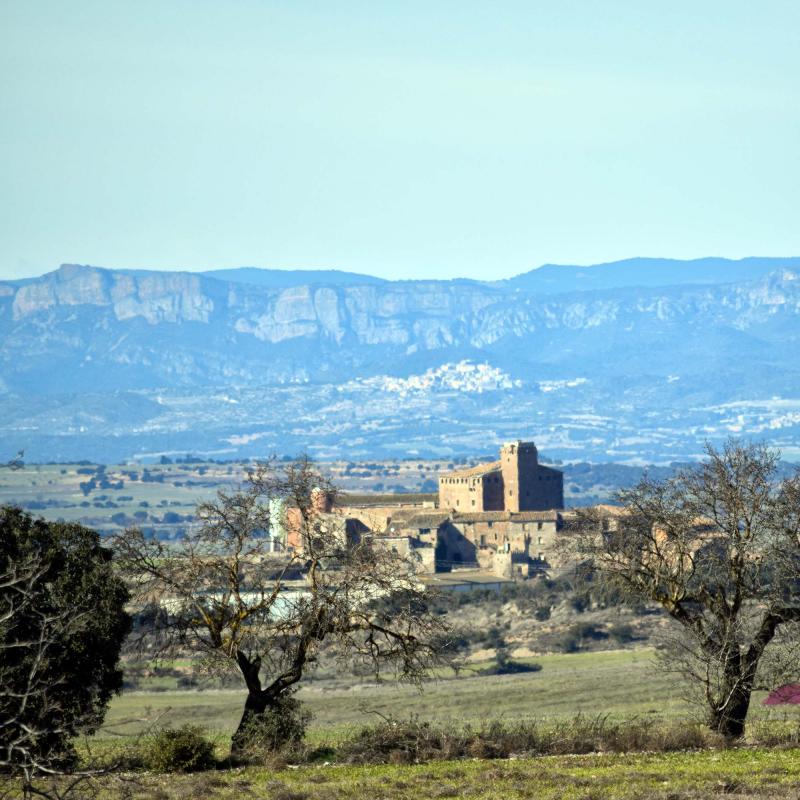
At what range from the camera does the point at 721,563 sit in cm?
3130

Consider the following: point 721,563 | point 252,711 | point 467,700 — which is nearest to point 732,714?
point 721,563

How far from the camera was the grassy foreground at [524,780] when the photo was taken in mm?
24188

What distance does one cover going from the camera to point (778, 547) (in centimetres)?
2970

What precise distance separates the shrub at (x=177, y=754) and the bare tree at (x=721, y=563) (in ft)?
24.4

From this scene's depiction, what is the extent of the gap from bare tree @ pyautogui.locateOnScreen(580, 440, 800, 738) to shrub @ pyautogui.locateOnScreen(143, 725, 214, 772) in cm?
744

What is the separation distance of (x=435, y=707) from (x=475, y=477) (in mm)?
88274

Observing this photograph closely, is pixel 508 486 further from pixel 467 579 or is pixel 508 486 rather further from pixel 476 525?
pixel 467 579

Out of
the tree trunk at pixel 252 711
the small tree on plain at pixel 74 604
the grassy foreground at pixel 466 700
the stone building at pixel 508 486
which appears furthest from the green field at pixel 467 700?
the stone building at pixel 508 486

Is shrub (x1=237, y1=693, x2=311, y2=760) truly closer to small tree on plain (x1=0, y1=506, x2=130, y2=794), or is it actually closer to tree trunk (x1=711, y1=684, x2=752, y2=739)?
small tree on plain (x1=0, y1=506, x2=130, y2=794)

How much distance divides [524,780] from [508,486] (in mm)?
116551

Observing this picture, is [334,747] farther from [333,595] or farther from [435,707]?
[435,707]

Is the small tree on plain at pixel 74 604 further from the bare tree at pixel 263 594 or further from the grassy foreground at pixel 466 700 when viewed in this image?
the grassy foreground at pixel 466 700

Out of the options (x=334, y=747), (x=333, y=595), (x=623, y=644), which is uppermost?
(x=333, y=595)

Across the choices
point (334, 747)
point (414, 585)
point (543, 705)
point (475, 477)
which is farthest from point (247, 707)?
point (475, 477)
